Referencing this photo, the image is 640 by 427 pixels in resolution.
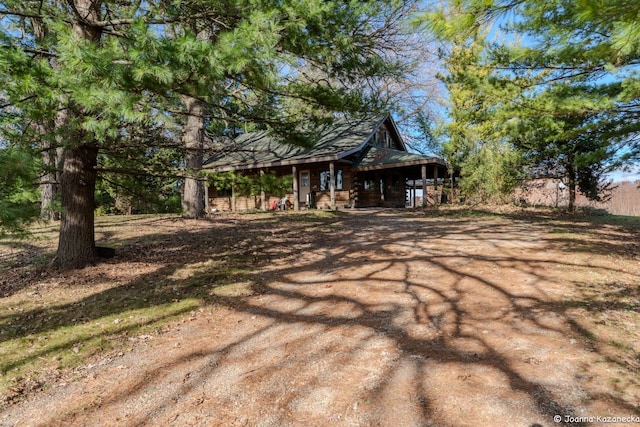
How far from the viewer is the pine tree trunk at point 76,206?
650cm

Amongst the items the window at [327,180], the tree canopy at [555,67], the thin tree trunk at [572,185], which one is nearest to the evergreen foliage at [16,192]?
the tree canopy at [555,67]

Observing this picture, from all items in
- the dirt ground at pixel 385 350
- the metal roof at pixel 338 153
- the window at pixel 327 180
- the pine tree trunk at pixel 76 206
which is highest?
the metal roof at pixel 338 153

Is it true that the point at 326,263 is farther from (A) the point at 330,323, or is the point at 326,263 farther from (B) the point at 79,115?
(B) the point at 79,115

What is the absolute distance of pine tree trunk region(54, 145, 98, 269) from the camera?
21.3 ft

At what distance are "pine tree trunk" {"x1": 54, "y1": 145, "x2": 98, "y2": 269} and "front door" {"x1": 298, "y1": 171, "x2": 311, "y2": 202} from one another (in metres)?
14.8

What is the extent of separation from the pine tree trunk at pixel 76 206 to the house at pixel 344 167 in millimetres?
11906

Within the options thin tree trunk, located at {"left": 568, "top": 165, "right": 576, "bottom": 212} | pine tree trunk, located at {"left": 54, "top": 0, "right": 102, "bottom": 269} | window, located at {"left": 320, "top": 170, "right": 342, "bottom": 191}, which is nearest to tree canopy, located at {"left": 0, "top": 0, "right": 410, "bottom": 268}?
pine tree trunk, located at {"left": 54, "top": 0, "right": 102, "bottom": 269}

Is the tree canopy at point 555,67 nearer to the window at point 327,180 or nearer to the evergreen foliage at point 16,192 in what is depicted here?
the evergreen foliage at point 16,192

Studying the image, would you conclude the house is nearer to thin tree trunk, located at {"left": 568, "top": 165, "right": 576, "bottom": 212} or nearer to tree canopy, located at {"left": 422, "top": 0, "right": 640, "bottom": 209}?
thin tree trunk, located at {"left": 568, "top": 165, "right": 576, "bottom": 212}

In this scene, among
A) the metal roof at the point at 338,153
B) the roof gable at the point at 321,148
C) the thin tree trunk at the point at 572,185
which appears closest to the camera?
the thin tree trunk at the point at 572,185

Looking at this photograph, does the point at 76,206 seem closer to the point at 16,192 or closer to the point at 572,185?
the point at 16,192

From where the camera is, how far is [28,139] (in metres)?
5.51

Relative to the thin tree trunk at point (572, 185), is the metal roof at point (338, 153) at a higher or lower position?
higher

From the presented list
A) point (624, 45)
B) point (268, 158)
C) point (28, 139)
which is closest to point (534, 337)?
point (624, 45)
